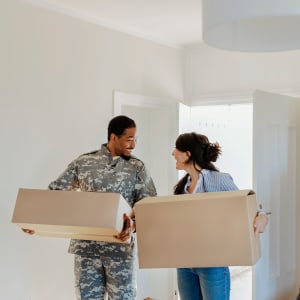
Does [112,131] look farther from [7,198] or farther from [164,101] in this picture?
[164,101]

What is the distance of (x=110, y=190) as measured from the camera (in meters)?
2.38

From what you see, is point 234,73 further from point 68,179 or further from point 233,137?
point 68,179

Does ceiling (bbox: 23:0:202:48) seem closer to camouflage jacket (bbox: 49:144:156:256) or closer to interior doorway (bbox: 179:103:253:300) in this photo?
interior doorway (bbox: 179:103:253:300)

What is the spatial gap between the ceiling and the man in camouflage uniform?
0.99 metres

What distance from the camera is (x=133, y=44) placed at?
12.2 ft

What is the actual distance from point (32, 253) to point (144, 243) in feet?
4.45

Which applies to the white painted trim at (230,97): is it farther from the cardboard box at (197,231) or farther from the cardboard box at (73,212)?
the cardboard box at (73,212)

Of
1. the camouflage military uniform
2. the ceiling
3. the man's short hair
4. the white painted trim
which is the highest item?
the ceiling

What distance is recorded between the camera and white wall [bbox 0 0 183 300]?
2812mm

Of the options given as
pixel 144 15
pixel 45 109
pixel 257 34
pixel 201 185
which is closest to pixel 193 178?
pixel 201 185

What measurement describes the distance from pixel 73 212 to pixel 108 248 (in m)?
0.47

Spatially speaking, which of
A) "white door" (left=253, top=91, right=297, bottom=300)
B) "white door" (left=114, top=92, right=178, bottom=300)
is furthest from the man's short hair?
"white door" (left=114, top=92, right=178, bottom=300)

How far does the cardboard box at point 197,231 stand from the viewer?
179 cm

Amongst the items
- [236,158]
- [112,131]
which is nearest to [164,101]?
[112,131]
